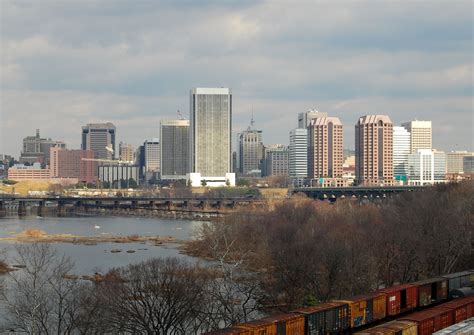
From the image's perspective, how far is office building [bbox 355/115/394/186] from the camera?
18250 centimetres

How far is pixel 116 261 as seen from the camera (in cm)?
5066

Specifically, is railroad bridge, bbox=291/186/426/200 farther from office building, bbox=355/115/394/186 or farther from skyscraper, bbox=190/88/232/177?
skyscraper, bbox=190/88/232/177

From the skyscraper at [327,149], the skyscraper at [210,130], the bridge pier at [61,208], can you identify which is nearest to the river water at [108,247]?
the bridge pier at [61,208]

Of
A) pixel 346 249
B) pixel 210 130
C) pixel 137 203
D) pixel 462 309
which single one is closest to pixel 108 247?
pixel 346 249

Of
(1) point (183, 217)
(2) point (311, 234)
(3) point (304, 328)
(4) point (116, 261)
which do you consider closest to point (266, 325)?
(3) point (304, 328)

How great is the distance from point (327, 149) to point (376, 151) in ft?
55.6

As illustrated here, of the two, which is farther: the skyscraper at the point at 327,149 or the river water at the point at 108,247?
the skyscraper at the point at 327,149

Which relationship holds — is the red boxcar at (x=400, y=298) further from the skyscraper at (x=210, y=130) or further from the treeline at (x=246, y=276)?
the skyscraper at (x=210, y=130)

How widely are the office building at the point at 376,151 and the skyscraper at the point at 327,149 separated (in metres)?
11.6

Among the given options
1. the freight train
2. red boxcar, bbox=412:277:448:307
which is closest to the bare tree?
the freight train

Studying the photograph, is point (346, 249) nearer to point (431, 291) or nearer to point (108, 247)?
point (431, 291)

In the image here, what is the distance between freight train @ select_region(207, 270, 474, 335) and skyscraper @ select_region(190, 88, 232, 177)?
16649 centimetres

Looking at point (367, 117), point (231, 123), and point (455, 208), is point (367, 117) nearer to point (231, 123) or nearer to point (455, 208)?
point (231, 123)

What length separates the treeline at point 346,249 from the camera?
32469 millimetres
